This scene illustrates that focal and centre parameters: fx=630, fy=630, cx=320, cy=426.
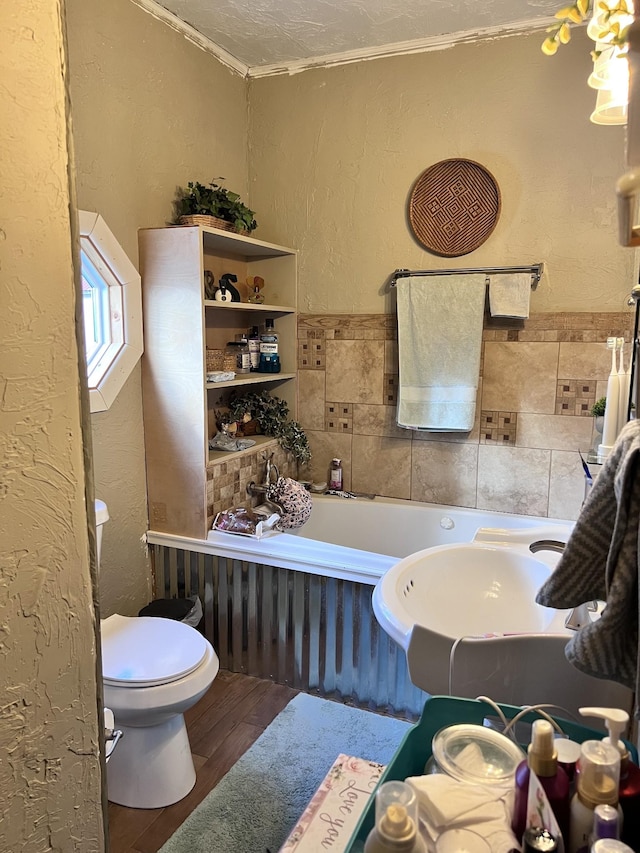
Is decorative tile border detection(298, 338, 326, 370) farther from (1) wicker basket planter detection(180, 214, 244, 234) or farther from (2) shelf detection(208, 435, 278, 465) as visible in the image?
(1) wicker basket planter detection(180, 214, 244, 234)

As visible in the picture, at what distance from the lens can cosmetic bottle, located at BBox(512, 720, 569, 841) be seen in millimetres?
725

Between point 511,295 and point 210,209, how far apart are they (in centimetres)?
128

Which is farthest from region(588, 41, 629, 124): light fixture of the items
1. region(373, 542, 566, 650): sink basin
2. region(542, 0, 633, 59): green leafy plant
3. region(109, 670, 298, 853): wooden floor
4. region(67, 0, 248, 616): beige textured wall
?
region(109, 670, 298, 853): wooden floor

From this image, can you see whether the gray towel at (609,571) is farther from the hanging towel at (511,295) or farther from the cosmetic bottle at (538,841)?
the hanging towel at (511,295)

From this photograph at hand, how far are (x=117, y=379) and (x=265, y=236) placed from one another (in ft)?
3.95

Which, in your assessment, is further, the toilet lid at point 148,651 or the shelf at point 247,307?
the shelf at point 247,307

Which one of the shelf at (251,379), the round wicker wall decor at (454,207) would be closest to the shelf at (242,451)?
the shelf at (251,379)

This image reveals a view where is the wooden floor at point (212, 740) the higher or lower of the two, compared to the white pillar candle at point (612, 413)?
lower

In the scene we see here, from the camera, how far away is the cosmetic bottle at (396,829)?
661mm

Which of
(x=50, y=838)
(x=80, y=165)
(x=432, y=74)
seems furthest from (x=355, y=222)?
(x=50, y=838)

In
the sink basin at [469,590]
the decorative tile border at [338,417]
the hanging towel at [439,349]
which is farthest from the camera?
the decorative tile border at [338,417]

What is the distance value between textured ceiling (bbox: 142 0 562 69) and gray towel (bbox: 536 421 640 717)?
2.38 m

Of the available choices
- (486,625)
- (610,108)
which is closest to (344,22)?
(610,108)

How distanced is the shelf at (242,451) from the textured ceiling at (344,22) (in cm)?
175
